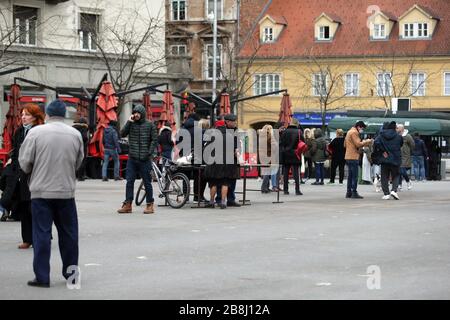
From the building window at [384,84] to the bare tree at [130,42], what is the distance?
21.4 metres

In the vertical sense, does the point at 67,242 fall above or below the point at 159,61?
below

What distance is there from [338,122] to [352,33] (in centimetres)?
2902

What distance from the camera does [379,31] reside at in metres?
71.7

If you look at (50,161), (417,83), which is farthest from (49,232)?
(417,83)

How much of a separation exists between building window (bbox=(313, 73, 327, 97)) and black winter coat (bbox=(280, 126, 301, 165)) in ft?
143

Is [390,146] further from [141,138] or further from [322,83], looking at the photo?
[322,83]

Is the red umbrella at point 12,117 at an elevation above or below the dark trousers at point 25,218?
above

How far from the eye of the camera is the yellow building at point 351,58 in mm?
70125

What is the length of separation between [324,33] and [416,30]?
5.79 metres

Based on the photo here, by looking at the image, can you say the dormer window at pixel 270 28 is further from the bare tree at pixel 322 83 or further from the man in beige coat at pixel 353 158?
the man in beige coat at pixel 353 158

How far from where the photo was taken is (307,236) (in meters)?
15.5

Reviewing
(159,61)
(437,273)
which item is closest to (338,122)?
(159,61)

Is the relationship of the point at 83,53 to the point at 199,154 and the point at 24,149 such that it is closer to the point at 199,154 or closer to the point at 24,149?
the point at 199,154

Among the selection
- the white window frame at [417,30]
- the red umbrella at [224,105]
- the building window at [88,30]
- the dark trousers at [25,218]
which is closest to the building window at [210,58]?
the white window frame at [417,30]
